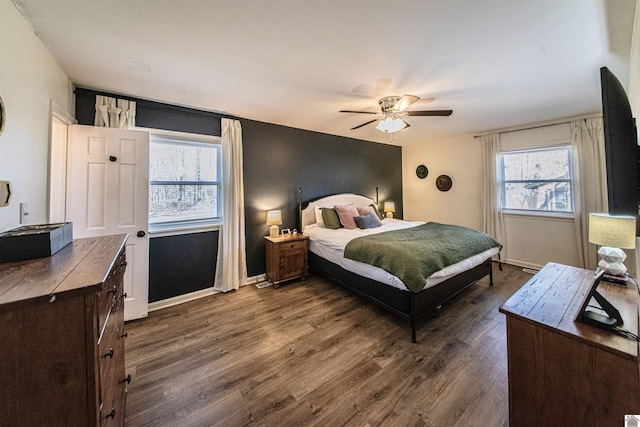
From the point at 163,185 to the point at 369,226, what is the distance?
3.00 meters

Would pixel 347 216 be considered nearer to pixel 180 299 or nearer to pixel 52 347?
pixel 180 299

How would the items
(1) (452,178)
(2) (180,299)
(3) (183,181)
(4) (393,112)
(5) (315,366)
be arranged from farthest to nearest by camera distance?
(1) (452,178) → (3) (183,181) → (2) (180,299) → (4) (393,112) → (5) (315,366)

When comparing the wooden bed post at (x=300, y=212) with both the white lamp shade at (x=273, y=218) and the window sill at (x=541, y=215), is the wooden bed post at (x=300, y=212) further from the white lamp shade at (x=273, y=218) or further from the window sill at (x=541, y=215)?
the window sill at (x=541, y=215)

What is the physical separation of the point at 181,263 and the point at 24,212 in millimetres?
1634

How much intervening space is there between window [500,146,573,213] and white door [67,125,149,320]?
18.6ft

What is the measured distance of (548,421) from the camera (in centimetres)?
112

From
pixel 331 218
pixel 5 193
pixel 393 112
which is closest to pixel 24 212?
pixel 5 193

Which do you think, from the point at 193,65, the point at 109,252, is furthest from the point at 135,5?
the point at 109,252

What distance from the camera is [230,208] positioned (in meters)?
3.24

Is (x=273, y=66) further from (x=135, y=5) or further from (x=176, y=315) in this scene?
(x=176, y=315)

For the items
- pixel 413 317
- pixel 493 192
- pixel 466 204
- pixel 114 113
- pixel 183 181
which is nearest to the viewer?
pixel 413 317

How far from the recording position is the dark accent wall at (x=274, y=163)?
2838 millimetres

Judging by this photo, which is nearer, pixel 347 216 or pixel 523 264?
pixel 347 216

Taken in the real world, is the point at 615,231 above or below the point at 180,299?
above
